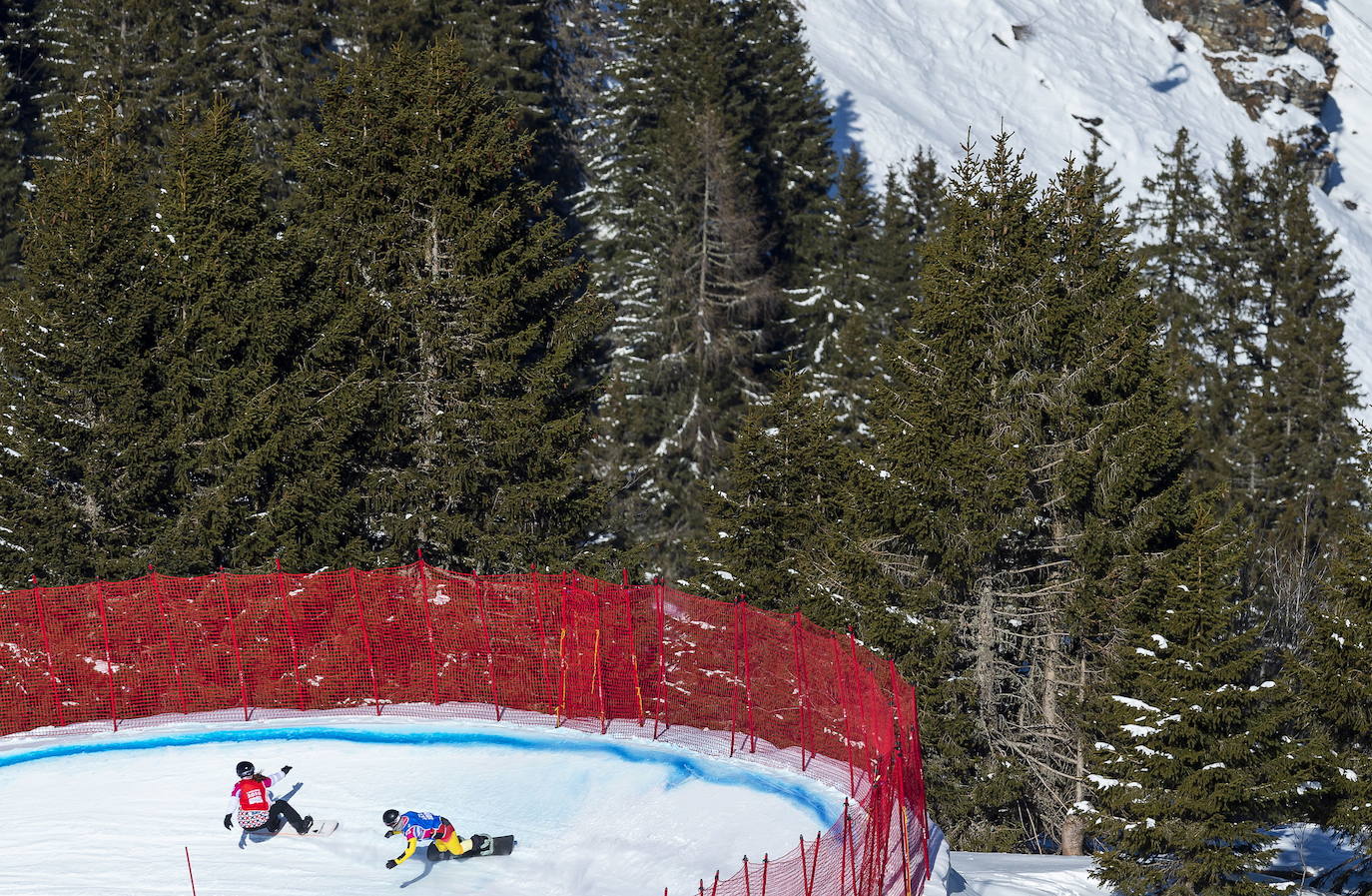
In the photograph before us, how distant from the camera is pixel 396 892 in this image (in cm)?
1677

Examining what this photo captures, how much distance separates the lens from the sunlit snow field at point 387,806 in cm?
1711

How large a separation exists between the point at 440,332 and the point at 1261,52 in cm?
8839

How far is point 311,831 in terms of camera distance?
59.7ft

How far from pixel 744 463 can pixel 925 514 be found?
16.2ft

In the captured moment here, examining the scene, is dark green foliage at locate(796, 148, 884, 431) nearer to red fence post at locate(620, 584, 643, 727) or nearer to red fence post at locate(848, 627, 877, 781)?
red fence post at locate(620, 584, 643, 727)

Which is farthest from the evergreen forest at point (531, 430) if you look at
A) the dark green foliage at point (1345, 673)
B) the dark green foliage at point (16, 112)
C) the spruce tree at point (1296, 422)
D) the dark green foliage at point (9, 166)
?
the dark green foliage at point (16, 112)

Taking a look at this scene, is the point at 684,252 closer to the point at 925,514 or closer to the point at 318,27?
the point at 318,27

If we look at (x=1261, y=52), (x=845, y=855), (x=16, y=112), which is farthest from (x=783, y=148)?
(x=1261, y=52)

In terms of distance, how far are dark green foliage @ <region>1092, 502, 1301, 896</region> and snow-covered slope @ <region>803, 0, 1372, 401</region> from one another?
62929 mm

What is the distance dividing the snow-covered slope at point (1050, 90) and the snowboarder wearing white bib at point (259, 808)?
67.3 meters

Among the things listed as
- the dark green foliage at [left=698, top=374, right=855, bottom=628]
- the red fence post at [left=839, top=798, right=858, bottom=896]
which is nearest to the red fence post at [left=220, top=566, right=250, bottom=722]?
the red fence post at [left=839, top=798, right=858, bottom=896]

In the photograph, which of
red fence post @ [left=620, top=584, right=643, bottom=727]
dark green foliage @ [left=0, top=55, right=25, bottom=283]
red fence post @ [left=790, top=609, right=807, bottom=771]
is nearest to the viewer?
red fence post @ [left=790, top=609, right=807, bottom=771]

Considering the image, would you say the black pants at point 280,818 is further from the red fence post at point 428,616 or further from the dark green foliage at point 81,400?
the dark green foliage at point 81,400

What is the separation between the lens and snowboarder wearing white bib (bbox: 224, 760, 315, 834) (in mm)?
17750
